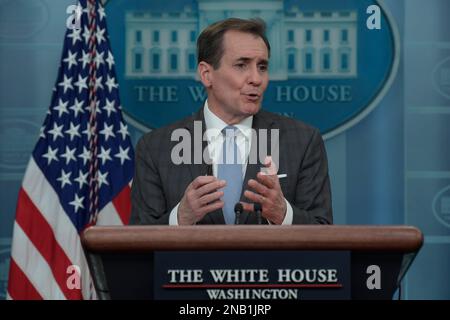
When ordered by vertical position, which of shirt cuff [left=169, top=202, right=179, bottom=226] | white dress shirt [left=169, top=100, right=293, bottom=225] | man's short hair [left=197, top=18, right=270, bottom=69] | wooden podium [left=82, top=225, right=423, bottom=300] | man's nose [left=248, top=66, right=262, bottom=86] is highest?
man's short hair [left=197, top=18, right=270, bottom=69]

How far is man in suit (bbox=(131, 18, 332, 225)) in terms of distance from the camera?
107 inches

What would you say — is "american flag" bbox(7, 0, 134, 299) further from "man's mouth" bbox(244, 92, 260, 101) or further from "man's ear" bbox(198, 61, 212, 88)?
"man's mouth" bbox(244, 92, 260, 101)

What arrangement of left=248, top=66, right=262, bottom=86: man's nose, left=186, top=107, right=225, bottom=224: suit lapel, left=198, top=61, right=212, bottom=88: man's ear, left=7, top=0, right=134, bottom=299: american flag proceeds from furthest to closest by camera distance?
left=7, top=0, right=134, bottom=299: american flag, left=198, top=61, right=212, bottom=88: man's ear, left=248, top=66, right=262, bottom=86: man's nose, left=186, top=107, right=225, bottom=224: suit lapel

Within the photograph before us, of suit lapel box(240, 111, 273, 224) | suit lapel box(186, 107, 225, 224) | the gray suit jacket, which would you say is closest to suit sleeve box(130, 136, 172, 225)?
the gray suit jacket

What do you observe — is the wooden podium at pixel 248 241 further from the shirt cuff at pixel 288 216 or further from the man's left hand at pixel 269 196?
the shirt cuff at pixel 288 216

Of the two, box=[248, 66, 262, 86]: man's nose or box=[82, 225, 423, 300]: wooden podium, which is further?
box=[248, 66, 262, 86]: man's nose

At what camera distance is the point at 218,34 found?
296cm

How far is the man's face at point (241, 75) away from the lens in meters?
2.89

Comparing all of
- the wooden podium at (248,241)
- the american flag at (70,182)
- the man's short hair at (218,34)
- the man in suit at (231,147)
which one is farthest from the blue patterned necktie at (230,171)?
the american flag at (70,182)

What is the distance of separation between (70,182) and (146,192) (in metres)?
1.67

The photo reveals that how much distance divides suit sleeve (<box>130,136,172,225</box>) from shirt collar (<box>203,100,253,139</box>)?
215mm

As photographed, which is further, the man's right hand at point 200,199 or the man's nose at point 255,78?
the man's nose at point 255,78
